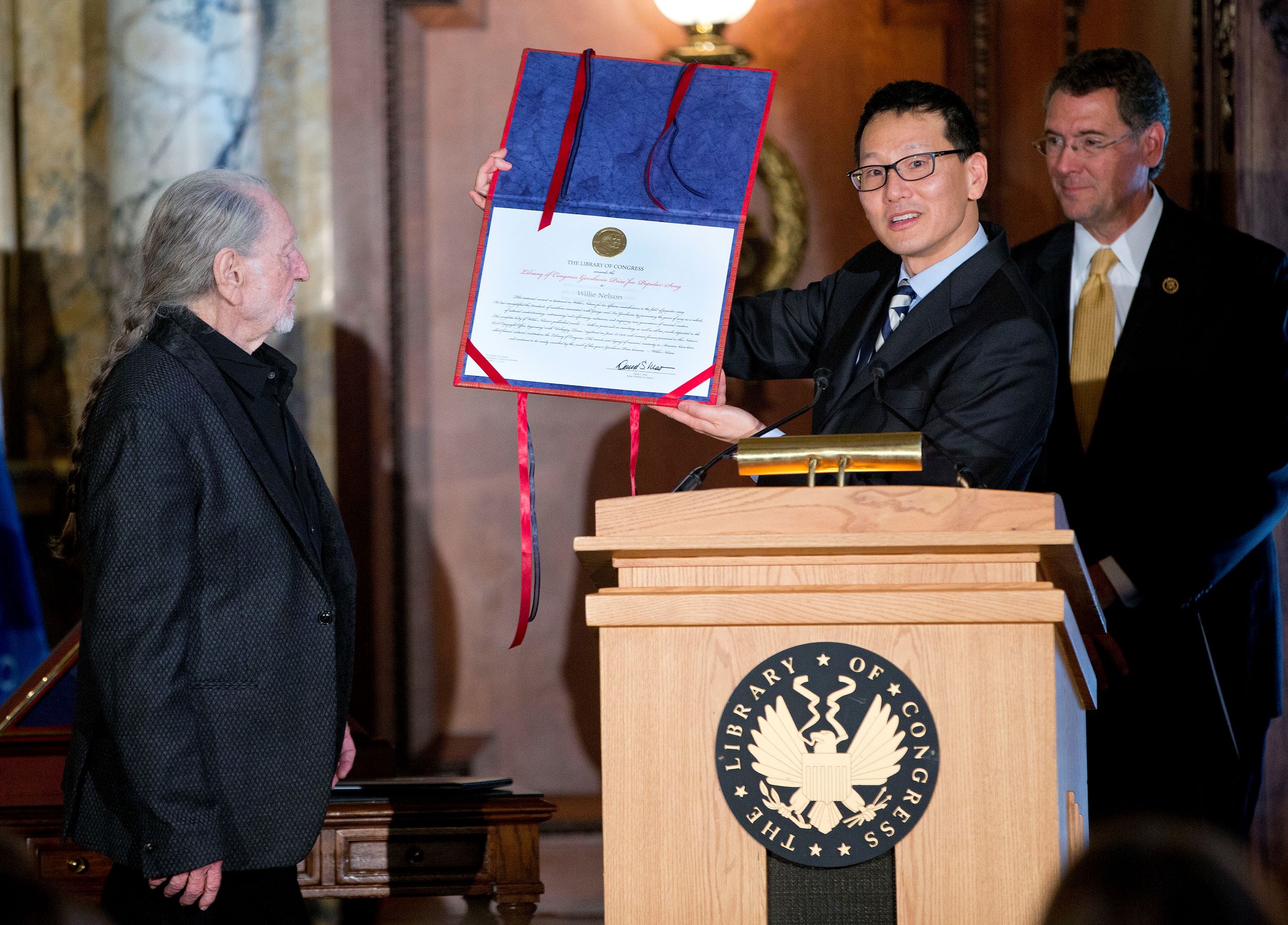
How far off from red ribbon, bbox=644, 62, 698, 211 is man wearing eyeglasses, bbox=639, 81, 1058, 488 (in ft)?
0.97

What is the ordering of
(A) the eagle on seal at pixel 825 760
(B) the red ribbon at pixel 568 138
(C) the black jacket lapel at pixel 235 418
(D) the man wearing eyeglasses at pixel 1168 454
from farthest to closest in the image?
(D) the man wearing eyeglasses at pixel 1168 454
(B) the red ribbon at pixel 568 138
(C) the black jacket lapel at pixel 235 418
(A) the eagle on seal at pixel 825 760

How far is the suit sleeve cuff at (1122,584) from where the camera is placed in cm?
285

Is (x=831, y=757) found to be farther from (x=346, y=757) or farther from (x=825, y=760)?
(x=346, y=757)

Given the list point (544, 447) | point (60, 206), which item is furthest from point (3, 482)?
point (544, 447)

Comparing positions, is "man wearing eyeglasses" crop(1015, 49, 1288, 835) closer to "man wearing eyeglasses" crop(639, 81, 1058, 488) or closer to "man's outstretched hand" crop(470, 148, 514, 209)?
"man wearing eyeglasses" crop(639, 81, 1058, 488)

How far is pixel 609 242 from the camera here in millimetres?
2340

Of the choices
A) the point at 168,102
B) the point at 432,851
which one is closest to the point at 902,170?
the point at 432,851

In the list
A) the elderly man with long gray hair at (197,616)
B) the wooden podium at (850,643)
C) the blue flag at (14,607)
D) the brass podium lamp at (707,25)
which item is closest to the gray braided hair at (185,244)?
the elderly man with long gray hair at (197,616)

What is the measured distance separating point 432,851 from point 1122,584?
150 cm

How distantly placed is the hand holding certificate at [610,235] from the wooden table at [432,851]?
775 mm

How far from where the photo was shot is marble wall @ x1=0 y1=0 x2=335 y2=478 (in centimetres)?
400

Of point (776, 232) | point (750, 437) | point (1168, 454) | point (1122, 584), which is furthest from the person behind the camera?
point (776, 232)

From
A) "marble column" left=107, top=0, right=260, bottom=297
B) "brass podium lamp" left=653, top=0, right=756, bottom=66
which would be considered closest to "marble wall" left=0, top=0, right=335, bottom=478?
"marble column" left=107, top=0, right=260, bottom=297

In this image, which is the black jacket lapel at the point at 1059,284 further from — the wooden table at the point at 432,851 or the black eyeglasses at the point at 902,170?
the wooden table at the point at 432,851
